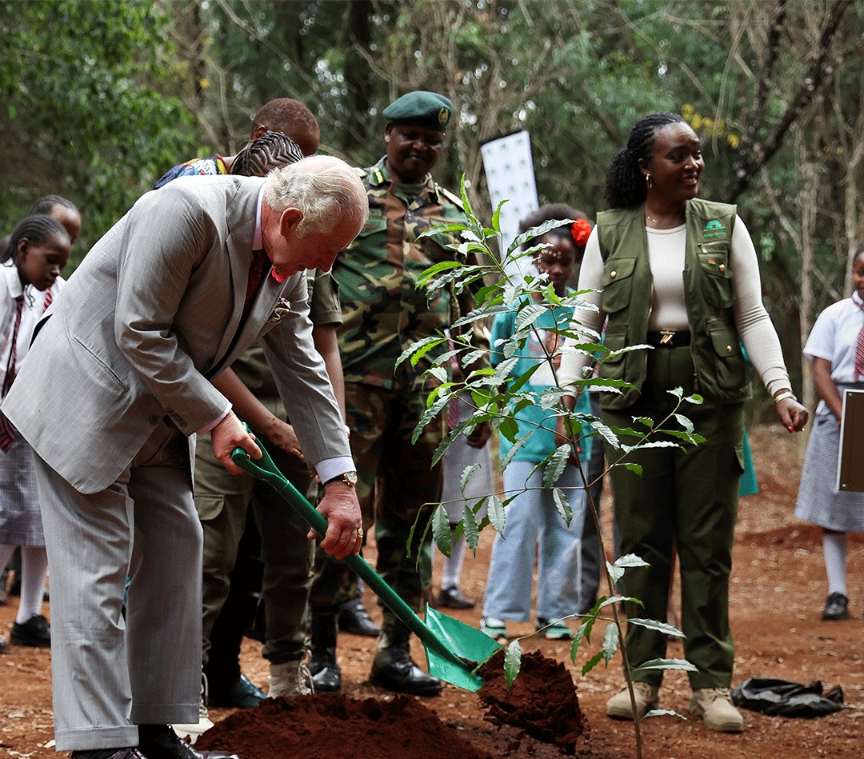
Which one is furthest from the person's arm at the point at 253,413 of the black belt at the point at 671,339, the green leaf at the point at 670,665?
the black belt at the point at 671,339

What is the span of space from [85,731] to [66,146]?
8.65 meters

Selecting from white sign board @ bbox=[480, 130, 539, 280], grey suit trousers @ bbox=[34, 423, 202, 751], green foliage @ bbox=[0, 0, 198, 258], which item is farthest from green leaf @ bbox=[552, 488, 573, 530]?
green foliage @ bbox=[0, 0, 198, 258]

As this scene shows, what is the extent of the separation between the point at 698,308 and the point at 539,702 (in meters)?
1.53

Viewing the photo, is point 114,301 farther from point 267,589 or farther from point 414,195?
point 414,195

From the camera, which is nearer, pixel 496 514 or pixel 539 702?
pixel 496 514

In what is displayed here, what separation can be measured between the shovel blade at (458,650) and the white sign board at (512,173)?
4.31 meters

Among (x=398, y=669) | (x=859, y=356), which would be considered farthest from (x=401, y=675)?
(x=859, y=356)

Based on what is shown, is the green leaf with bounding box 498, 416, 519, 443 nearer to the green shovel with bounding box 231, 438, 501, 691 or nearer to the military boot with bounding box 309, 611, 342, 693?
the green shovel with bounding box 231, 438, 501, 691

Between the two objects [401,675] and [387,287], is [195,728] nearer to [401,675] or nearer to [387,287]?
[401,675]

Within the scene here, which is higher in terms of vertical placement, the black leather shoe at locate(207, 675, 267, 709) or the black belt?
the black belt

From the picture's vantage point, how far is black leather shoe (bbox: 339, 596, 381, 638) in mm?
6614

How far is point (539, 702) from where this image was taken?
4207mm

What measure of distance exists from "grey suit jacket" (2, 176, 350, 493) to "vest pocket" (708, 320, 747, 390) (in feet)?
6.28

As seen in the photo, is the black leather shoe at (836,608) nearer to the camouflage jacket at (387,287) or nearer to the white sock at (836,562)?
the white sock at (836,562)
